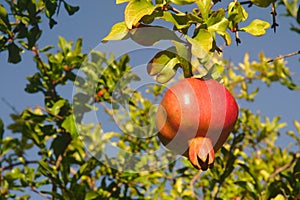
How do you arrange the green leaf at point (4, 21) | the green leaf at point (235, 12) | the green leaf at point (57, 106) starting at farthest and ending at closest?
1. the green leaf at point (57, 106)
2. the green leaf at point (4, 21)
3. the green leaf at point (235, 12)

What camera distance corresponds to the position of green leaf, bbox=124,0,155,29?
2.89ft

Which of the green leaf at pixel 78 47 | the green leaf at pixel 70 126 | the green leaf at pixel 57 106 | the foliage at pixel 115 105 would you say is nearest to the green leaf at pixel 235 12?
the foliage at pixel 115 105

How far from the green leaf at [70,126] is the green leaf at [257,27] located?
1155 mm

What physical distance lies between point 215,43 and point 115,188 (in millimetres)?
1416

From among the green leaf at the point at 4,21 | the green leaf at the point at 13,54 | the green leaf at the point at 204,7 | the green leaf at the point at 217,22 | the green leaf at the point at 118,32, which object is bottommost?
the green leaf at the point at 217,22

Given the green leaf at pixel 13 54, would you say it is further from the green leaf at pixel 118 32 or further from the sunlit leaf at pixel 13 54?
the green leaf at pixel 118 32

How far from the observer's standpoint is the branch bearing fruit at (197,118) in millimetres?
903

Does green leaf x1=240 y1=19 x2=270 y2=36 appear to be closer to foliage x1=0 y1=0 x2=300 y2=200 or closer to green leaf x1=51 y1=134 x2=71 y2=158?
foliage x1=0 y1=0 x2=300 y2=200

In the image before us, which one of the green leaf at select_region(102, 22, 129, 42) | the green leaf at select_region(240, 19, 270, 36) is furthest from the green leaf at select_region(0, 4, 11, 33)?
the green leaf at select_region(240, 19, 270, 36)

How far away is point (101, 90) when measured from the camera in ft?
7.63

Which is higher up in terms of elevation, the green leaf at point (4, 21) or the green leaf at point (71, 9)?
the green leaf at point (4, 21)

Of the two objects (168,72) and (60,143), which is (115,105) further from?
(168,72)

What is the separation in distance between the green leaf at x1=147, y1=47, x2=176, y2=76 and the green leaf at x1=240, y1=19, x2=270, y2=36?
19cm

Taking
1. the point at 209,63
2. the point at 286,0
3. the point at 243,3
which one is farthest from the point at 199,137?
the point at 286,0
